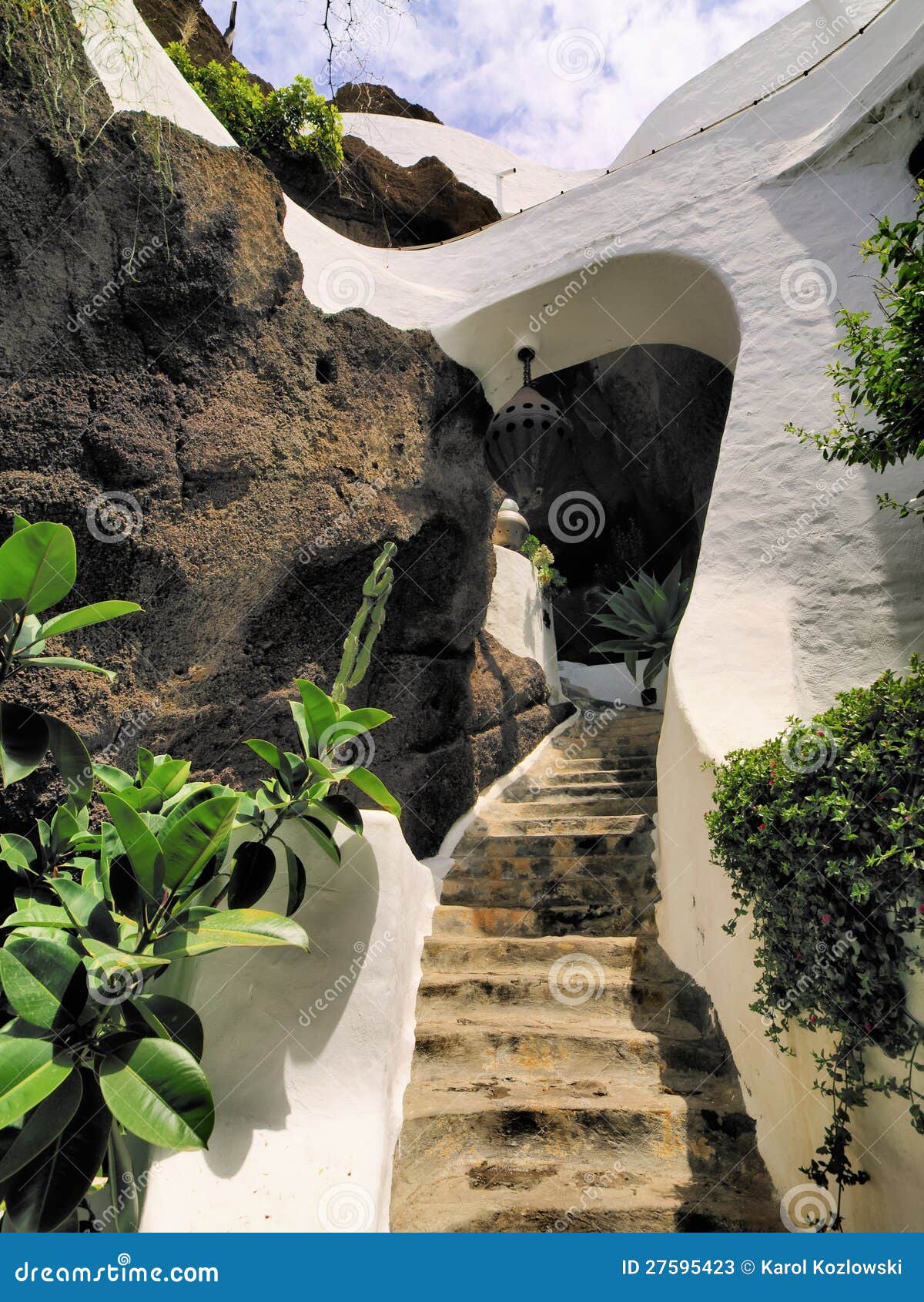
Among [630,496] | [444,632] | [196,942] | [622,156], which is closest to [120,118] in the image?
[444,632]

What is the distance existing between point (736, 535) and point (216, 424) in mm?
2910

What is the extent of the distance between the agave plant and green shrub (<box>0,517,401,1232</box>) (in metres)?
5.50

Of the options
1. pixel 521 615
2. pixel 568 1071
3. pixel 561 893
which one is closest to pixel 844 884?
pixel 568 1071

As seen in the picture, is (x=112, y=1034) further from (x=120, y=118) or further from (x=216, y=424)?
(x=120, y=118)

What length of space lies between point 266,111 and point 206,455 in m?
4.92

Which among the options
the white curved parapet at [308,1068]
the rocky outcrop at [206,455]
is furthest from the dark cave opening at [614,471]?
the white curved parapet at [308,1068]

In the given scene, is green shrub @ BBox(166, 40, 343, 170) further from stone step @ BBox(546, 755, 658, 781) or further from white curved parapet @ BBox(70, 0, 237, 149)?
stone step @ BBox(546, 755, 658, 781)

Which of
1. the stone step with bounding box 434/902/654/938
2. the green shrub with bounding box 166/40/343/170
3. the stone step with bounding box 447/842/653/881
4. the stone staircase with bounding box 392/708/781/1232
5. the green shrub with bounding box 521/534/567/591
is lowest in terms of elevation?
the stone staircase with bounding box 392/708/781/1232

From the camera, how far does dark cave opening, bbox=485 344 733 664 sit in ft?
31.6

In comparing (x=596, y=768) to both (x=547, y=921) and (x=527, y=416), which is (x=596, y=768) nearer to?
(x=547, y=921)

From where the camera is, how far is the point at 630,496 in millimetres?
11609

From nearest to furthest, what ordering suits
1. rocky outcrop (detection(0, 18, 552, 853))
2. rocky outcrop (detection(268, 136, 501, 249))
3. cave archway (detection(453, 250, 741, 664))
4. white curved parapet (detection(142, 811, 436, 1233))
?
white curved parapet (detection(142, 811, 436, 1233)) → rocky outcrop (detection(0, 18, 552, 853)) → cave archway (detection(453, 250, 741, 664)) → rocky outcrop (detection(268, 136, 501, 249))

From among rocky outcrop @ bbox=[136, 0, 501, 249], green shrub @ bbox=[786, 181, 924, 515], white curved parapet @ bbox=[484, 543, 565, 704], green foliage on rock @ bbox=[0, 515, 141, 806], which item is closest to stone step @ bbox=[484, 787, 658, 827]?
white curved parapet @ bbox=[484, 543, 565, 704]

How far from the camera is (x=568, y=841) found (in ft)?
15.4
